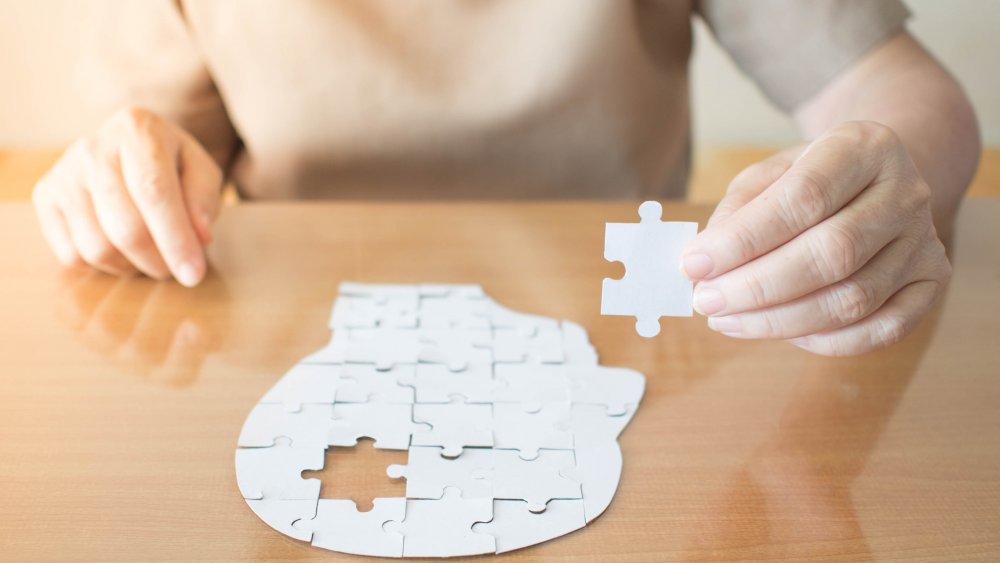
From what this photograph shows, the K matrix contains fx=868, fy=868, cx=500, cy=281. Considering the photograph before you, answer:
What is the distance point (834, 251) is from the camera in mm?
584

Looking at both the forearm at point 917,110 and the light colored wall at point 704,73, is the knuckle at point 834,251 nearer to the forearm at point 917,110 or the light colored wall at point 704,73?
the forearm at point 917,110

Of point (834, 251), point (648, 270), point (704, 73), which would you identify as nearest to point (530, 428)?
point (648, 270)

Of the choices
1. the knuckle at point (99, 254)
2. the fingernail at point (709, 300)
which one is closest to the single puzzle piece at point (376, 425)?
the fingernail at point (709, 300)

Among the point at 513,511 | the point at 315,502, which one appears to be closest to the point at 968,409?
the point at 513,511

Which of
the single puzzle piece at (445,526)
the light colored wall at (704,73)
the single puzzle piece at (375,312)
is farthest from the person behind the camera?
the light colored wall at (704,73)

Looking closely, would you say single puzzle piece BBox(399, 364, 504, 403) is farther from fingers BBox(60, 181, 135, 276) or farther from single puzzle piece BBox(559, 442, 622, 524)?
fingers BBox(60, 181, 135, 276)

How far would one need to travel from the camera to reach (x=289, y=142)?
1.08m

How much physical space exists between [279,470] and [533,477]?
18cm

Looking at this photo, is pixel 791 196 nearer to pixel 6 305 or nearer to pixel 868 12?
pixel 868 12

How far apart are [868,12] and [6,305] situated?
934mm

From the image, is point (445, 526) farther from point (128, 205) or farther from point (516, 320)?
point (128, 205)

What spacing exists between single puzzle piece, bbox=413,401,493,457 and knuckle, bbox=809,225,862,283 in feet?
0.86

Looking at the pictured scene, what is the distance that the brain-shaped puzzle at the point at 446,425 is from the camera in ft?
1.85

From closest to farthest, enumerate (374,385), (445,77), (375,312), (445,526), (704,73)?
1. (445,526)
2. (374,385)
3. (375,312)
4. (445,77)
5. (704,73)
